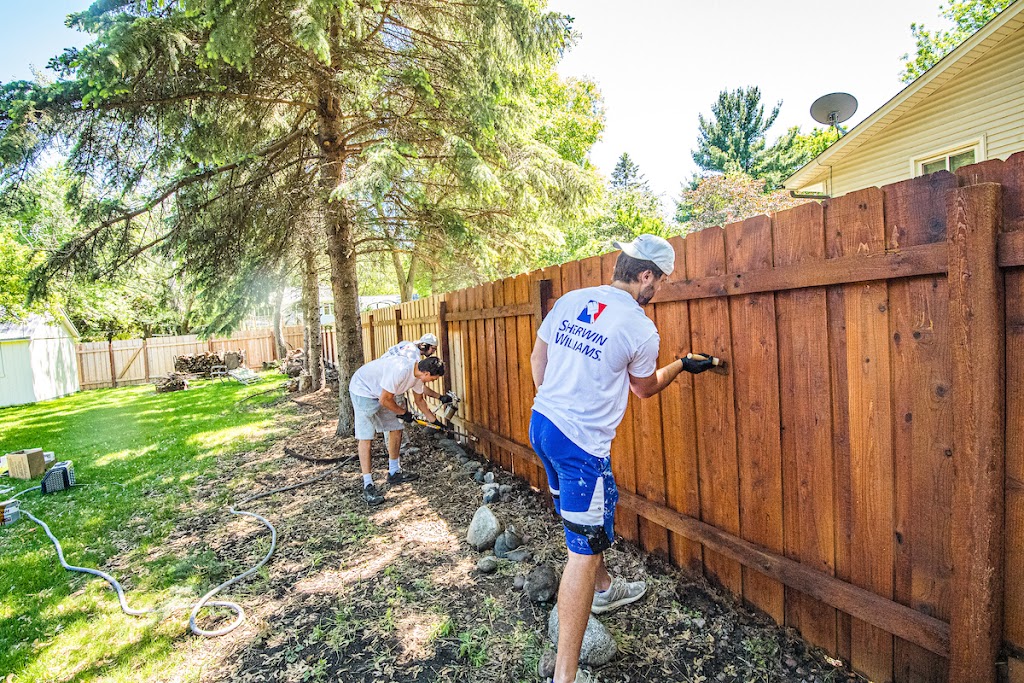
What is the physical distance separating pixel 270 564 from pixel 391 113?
564 centimetres

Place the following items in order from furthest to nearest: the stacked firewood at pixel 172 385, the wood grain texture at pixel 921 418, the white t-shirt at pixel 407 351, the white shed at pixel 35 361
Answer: the white shed at pixel 35 361 < the stacked firewood at pixel 172 385 < the white t-shirt at pixel 407 351 < the wood grain texture at pixel 921 418

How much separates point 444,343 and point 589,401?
4.30 metres

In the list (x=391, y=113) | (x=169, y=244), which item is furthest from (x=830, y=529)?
(x=169, y=244)

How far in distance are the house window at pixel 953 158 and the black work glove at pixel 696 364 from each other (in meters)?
8.42

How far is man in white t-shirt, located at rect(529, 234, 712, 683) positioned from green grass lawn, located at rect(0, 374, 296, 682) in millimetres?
1959

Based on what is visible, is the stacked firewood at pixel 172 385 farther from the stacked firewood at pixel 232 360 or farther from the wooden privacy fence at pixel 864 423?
the wooden privacy fence at pixel 864 423

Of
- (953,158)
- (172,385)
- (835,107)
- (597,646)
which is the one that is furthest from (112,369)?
(953,158)

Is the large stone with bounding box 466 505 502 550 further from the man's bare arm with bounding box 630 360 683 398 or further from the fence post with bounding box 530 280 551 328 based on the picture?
the man's bare arm with bounding box 630 360 683 398

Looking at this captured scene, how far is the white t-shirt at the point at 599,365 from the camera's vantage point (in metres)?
2.02

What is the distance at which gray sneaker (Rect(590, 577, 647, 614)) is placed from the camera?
2514 mm

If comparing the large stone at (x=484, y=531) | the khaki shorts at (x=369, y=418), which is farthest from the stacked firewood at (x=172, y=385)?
the large stone at (x=484, y=531)

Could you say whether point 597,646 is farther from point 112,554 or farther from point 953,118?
point 953,118

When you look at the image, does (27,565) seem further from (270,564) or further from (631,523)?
(631,523)

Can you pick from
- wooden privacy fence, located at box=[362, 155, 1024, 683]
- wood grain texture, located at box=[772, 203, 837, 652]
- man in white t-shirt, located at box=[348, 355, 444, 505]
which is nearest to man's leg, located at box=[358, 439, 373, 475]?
man in white t-shirt, located at box=[348, 355, 444, 505]
